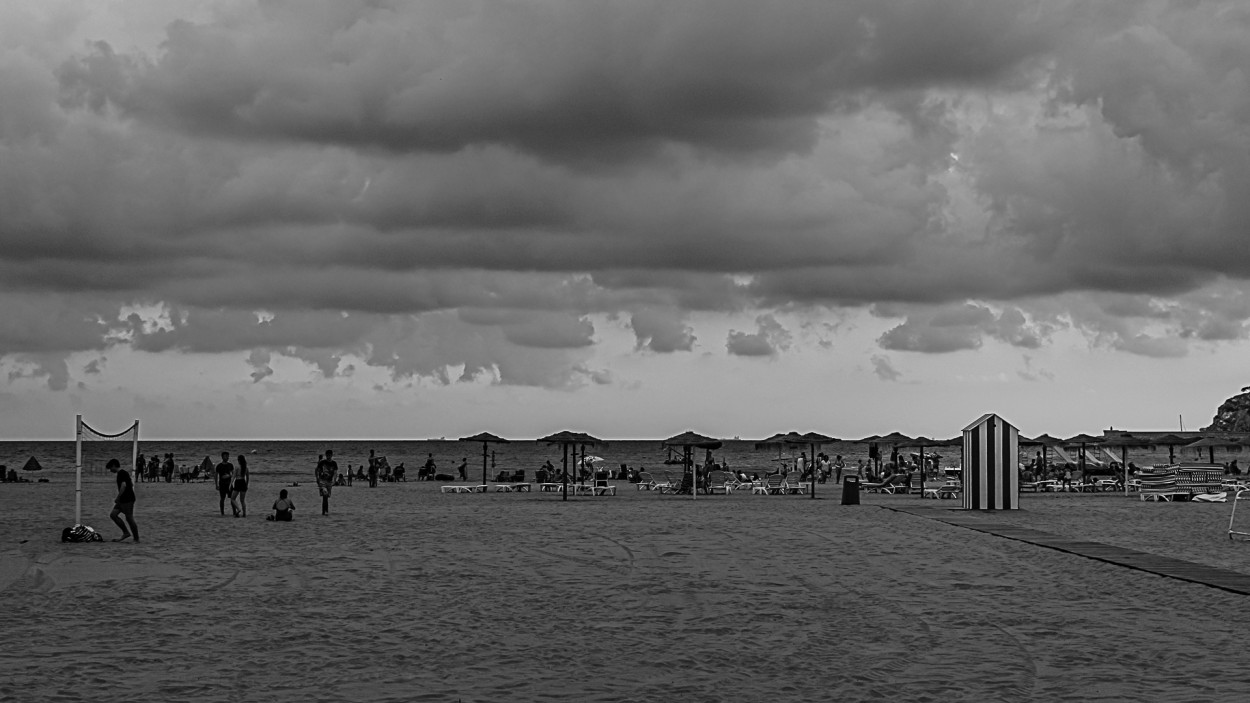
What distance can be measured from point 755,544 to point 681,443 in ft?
59.0

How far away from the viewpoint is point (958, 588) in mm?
13742

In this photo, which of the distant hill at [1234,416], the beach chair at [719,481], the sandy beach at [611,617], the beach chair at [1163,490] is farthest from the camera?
the distant hill at [1234,416]

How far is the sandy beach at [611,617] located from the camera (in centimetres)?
865

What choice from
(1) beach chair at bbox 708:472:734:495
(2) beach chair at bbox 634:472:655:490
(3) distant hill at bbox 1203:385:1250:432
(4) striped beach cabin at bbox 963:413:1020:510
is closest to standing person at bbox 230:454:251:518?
(4) striped beach cabin at bbox 963:413:1020:510

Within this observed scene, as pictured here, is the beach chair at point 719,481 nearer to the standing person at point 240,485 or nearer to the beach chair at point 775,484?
the beach chair at point 775,484

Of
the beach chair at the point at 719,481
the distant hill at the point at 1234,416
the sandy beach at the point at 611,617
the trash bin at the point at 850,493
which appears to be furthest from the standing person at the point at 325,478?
the distant hill at the point at 1234,416

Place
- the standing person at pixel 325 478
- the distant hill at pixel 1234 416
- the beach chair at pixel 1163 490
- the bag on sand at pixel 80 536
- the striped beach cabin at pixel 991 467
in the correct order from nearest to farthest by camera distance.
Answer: the bag on sand at pixel 80 536 < the standing person at pixel 325 478 < the striped beach cabin at pixel 991 467 < the beach chair at pixel 1163 490 < the distant hill at pixel 1234 416

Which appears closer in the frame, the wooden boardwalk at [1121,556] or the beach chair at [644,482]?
the wooden boardwalk at [1121,556]

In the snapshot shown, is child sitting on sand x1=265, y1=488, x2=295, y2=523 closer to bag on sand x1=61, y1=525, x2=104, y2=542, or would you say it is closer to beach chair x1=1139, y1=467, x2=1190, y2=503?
bag on sand x1=61, y1=525, x2=104, y2=542

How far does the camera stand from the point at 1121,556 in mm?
17078

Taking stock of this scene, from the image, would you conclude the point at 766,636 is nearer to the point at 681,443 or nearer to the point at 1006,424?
the point at 1006,424

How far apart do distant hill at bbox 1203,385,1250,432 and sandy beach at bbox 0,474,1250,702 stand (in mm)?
162515

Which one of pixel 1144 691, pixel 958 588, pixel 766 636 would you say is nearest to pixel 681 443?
pixel 958 588

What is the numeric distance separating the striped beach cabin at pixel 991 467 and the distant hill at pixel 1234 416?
15169cm
